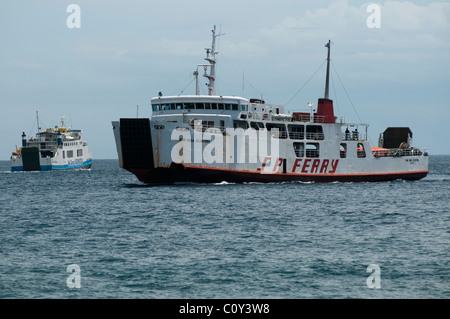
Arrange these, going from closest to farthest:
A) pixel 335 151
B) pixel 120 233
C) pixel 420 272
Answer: pixel 420 272
pixel 120 233
pixel 335 151

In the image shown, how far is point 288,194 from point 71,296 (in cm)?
2920

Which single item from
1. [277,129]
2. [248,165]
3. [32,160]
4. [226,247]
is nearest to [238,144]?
[248,165]

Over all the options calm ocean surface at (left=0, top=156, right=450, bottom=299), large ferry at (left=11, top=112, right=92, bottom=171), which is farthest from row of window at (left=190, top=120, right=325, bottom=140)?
large ferry at (left=11, top=112, right=92, bottom=171)

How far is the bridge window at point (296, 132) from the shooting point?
55562 mm

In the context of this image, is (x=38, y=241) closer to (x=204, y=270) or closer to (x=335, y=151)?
(x=204, y=270)

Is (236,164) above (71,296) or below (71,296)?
above

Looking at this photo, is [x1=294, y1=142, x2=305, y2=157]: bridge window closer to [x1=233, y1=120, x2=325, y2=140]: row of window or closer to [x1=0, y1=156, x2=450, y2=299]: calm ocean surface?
[x1=233, y1=120, x2=325, y2=140]: row of window

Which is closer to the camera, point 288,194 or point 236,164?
point 288,194

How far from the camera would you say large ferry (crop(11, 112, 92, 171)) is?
373 ft

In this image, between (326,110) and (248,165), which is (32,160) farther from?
(248,165)

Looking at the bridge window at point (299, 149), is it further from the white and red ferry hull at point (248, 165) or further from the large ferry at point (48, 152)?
the large ferry at point (48, 152)

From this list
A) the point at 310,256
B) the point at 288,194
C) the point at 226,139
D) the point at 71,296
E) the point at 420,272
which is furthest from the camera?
the point at 226,139
